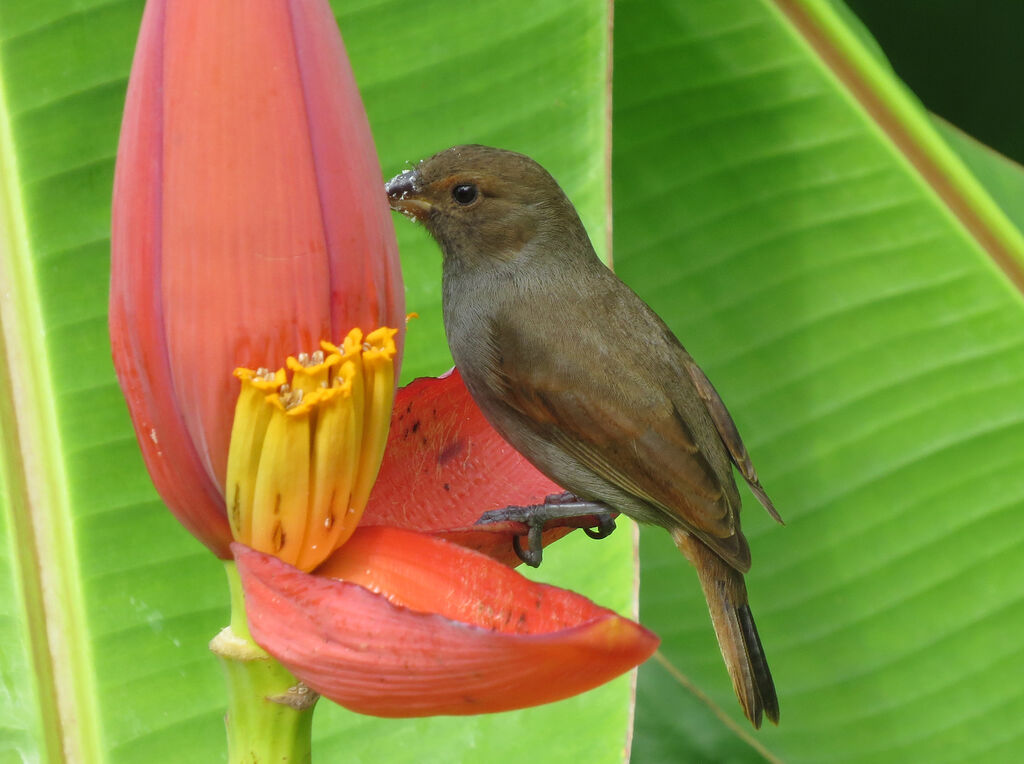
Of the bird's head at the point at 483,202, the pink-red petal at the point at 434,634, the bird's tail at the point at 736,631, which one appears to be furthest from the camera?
the bird's tail at the point at 736,631

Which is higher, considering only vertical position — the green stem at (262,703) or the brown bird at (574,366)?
the green stem at (262,703)

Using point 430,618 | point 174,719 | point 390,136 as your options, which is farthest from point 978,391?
point 430,618

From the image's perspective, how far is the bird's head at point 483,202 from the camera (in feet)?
4.07

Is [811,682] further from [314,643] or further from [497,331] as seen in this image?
[314,643]

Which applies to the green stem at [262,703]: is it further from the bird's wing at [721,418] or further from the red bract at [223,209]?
the bird's wing at [721,418]

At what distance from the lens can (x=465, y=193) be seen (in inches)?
50.4

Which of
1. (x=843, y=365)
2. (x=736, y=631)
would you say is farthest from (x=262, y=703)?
(x=843, y=365)

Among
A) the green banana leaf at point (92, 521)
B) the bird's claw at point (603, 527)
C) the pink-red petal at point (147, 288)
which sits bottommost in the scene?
the bird's claw at point (603, 527)

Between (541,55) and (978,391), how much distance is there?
748 millimetres

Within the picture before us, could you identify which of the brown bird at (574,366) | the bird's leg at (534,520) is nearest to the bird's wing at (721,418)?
the brown bird at (574,366)

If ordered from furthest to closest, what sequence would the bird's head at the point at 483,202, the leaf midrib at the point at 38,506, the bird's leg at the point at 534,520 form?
the bird's head at the point at 483,202 < the leaf midrib at the point at 38,506 < the bird's leg at the point at 534,520

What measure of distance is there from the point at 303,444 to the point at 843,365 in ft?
3.43

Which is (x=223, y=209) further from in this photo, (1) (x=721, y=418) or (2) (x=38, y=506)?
(1) (x=721, y=418)

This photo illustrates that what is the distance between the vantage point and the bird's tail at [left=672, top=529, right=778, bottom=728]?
136 cm
